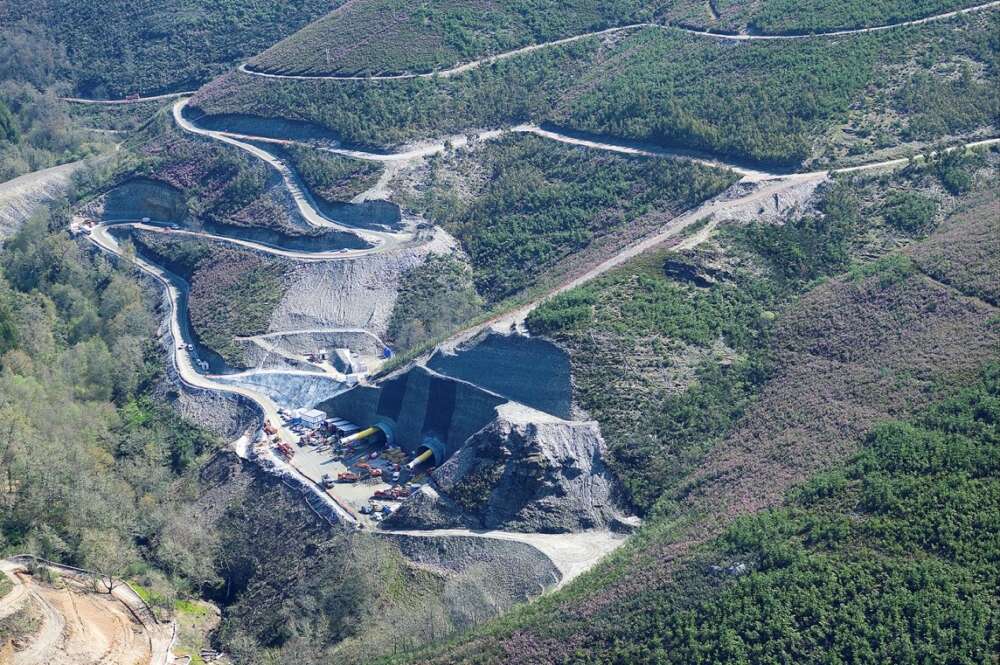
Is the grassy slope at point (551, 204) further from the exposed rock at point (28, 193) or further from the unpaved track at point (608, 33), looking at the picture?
the exposed rock at point (28, 193)

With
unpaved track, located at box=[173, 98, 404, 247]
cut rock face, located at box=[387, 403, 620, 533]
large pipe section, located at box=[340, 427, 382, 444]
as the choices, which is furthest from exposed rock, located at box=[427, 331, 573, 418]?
unpaved track, located at box=[173, 98, 404, 247]

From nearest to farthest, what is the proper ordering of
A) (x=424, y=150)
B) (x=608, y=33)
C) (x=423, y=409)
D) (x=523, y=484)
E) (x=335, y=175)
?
(x=523, y=484) < (x=423, y=409) < (x=335, y=175) < (x=424, y=150) < (x=608, y=33)

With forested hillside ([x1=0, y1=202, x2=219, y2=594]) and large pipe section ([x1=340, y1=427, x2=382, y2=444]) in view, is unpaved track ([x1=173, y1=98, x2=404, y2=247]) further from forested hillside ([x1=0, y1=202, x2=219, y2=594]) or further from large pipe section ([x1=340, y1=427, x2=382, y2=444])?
large pipe section ([x1=340, y1=427, x2=382, y2=444])

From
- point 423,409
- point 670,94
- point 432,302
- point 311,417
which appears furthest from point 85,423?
point 670,94

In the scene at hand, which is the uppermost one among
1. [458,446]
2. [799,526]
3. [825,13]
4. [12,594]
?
[825,13]

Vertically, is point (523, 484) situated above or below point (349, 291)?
below

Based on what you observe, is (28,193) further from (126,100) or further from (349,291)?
(349,291)

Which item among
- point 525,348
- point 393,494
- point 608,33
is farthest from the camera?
point 608,33
